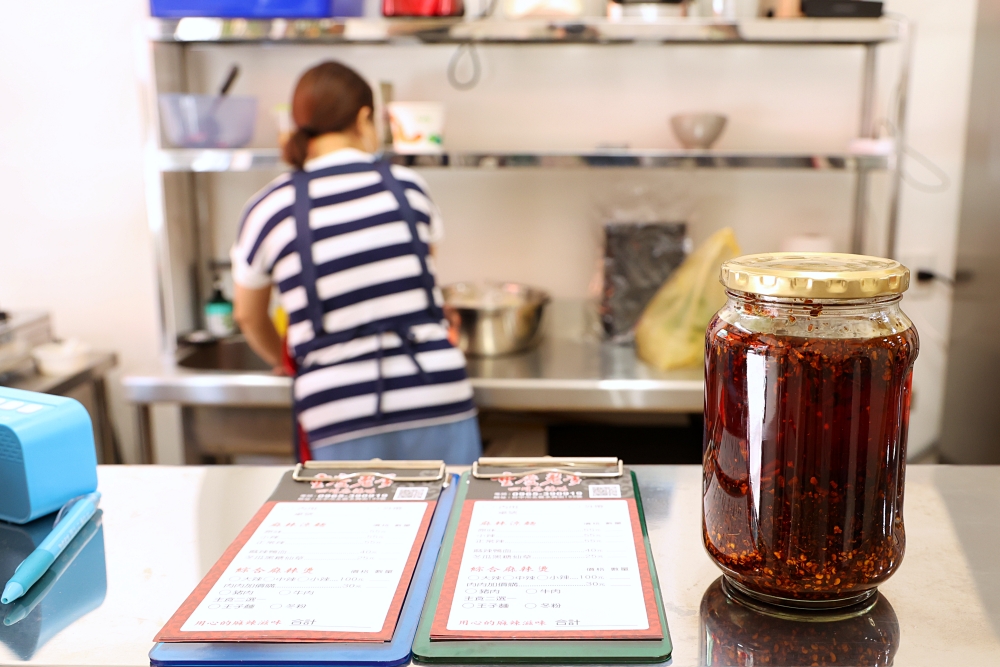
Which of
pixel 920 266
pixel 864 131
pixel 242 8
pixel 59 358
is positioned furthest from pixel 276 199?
pixel 920 266

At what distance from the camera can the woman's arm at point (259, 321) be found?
1834 mm

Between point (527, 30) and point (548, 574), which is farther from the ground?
point (527, 30)

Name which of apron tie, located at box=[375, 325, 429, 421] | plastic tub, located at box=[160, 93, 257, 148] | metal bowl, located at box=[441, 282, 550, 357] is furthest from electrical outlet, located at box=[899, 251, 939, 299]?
plastic tub, located at box=[160, 93, 257, 148]

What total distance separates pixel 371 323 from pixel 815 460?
122cm

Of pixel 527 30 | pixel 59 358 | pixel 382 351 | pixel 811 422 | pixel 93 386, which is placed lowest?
pixel 93 386

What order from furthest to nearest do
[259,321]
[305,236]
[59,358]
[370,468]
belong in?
[59,358], [259,321], [305,236], [370,468]

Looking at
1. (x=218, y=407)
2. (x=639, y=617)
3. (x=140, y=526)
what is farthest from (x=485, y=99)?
(x=639, y=617)

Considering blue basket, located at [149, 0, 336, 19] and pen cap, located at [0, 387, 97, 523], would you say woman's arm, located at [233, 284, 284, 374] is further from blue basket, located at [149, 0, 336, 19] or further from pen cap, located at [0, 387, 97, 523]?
pen cap, located at [0, 387, 97, 523]

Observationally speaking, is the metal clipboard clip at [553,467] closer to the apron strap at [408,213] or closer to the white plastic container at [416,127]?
the apron strap at [408,213]

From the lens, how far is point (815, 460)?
583 millimetres

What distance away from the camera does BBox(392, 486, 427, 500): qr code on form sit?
814 millimetres

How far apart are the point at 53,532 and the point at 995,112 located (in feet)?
7.10

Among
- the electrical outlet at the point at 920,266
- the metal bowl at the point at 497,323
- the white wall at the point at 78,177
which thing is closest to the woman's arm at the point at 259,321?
the metal bowl at the point at 497,323

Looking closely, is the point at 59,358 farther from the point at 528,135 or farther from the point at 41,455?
the point at 41,455
